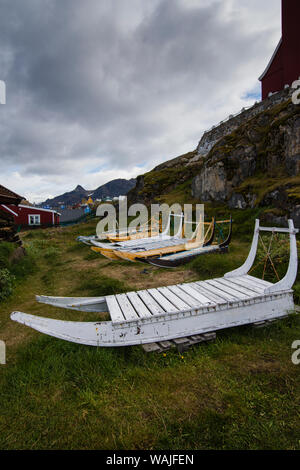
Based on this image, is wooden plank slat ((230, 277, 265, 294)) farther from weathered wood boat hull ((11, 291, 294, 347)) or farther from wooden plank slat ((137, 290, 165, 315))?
wooden plank slat ((137, 290, 165, 315))

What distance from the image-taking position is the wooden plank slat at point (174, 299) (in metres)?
4.19

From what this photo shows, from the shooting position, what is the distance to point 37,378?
11.4 ft

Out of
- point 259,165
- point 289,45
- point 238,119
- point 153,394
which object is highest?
point 289,45

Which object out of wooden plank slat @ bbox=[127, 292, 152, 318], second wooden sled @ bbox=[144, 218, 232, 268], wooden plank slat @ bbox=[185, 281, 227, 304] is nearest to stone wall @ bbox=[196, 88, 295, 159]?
second wooden sled @ bbox=[144, 218, 232, 268]

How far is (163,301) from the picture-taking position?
14.7ft

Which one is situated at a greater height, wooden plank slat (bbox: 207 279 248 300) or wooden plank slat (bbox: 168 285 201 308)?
wooden plank slat (bbox: 207 279 248 300)

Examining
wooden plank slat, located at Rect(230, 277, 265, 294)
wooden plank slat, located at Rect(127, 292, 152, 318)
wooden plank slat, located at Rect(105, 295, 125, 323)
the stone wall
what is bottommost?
wooden plank slat, located at Rect(105, 295, 125, 323)

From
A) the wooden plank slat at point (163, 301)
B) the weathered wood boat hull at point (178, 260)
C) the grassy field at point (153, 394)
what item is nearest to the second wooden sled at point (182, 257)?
the weathered wood boat hull at point (178, 260)

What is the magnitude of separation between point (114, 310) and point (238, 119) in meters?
29.5

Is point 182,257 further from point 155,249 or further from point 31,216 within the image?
point 31,216

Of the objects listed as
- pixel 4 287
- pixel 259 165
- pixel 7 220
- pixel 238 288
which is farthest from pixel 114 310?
pixel 259 165

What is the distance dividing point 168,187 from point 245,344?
2629 cm

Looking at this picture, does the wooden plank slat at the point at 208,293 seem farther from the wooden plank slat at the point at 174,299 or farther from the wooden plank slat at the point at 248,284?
the wooden plank slat at the point at 248,284

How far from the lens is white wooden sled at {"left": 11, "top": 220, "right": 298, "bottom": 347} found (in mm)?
3662
